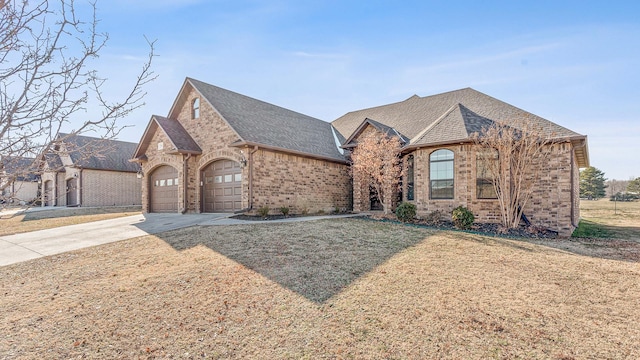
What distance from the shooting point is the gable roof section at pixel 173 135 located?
15.8 m

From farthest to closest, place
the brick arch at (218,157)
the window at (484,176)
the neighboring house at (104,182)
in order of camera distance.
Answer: the neighboring house at (104,182) → the brick arch at (218,157) → the window at (484,176)

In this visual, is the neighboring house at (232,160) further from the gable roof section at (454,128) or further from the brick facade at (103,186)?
the brick facade at (103,186)

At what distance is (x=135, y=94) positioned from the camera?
2988mm

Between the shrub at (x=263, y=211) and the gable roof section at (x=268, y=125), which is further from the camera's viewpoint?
the gable roof section at (x=268, y=125)

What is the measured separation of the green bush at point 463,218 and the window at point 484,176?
4.63 ft

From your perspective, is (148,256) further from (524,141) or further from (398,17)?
(524,141)

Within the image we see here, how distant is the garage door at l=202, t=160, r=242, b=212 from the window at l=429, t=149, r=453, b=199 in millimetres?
8526

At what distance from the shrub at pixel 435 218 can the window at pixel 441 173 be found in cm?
69

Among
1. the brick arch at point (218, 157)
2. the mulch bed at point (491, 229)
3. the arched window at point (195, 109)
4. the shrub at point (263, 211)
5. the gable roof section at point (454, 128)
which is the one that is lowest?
the mulch bed at point (491, 229)

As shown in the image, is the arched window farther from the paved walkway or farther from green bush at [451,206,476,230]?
green bush at [451,206,476,230]

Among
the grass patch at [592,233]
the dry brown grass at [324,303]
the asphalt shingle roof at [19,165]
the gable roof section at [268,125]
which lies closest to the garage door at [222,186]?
the gable roof section at [268,125]

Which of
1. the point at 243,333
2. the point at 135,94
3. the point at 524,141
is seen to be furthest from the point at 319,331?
the point at 524,141

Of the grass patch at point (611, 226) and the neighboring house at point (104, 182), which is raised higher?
the neighboring house at point (104, 182)

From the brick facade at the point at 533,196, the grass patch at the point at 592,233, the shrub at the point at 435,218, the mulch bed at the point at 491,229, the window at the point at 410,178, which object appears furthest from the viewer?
the window at the point at 410,178
